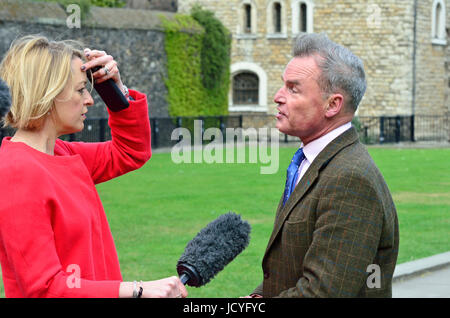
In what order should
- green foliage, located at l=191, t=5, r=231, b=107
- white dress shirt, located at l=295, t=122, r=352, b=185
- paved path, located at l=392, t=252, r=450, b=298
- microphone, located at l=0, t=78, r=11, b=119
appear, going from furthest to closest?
green foliage, located at l=191, t=5, r=231, b=107 → paved path, located at l=392, t=252, r=450, b=298 → white dress shirt, located at l=295, t=122, r=352, b=185 → microphone, located at l=0, t=78, r=11, b=119

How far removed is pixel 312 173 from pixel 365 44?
95.8ft

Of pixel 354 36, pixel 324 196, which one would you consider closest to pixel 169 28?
pixel 354 36

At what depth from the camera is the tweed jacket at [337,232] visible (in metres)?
2.66

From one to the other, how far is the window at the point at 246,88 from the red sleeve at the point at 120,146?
97.9 feet

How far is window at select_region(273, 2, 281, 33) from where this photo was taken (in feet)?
106

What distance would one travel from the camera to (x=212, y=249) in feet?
9.12

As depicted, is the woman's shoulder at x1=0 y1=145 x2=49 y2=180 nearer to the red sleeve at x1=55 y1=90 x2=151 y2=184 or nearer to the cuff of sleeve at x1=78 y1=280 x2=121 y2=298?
the cuff of sleeve at x1=78 y1=280 x2=121 y2=298

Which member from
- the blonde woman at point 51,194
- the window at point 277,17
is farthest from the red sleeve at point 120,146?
the window at point 277,17

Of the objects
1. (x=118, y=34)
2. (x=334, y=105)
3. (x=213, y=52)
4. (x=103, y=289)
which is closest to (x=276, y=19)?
(x=213, y=52)

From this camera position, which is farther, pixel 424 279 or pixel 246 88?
pixel 246 88

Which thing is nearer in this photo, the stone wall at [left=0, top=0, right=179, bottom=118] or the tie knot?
the tie knot

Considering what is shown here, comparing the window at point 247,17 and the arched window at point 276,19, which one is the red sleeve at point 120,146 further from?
the window at point 247,17

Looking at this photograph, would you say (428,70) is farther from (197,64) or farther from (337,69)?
(337,69)

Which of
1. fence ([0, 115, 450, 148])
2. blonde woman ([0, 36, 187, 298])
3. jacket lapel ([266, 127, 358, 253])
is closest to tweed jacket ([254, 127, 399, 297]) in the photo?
jacket lapel ([266, 127, 358, 253])
